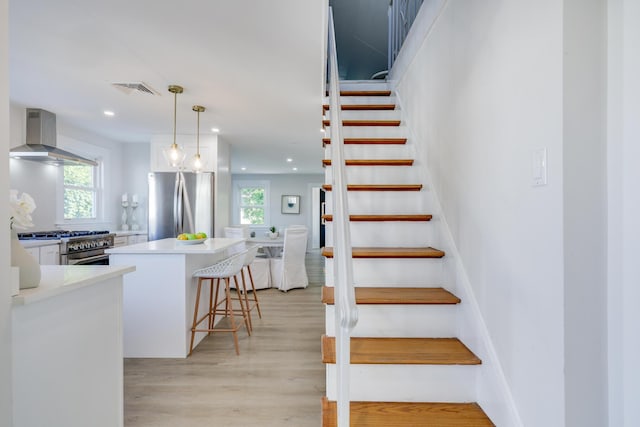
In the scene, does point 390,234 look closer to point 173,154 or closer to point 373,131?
point 373,131

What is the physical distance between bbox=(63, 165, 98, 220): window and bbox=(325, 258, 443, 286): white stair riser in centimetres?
452

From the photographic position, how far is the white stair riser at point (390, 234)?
7.29ft

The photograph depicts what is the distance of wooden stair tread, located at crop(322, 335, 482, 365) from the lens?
1.46m

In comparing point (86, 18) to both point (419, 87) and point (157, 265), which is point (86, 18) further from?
point (419, 87)

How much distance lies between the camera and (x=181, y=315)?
9.16 ft

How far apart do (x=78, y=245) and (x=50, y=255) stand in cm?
35

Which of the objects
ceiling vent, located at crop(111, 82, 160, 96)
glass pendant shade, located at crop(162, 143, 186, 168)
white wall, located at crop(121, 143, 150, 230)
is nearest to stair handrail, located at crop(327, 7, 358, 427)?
glass pendant shade, located at crop(162, 143, 186, 168)

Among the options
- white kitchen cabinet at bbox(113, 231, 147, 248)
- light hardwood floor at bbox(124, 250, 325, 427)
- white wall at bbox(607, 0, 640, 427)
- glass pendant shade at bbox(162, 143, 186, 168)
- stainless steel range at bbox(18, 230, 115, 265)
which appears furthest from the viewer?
white kitchen cabinet at bbox(113, 231, 147, 248)

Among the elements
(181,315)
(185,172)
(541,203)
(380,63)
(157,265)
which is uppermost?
(380,63)

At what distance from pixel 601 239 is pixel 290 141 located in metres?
5.21

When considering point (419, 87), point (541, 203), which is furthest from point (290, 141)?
point (541, 203)

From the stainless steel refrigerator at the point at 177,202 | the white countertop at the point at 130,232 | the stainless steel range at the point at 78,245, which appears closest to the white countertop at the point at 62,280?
the stainless steel range at the point at 78,245

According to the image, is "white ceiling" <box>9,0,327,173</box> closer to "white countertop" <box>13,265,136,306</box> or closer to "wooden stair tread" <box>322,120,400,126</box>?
"wooden stair tread" <box>322,120,400,126</box>

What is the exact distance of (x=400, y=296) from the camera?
5.70ft
